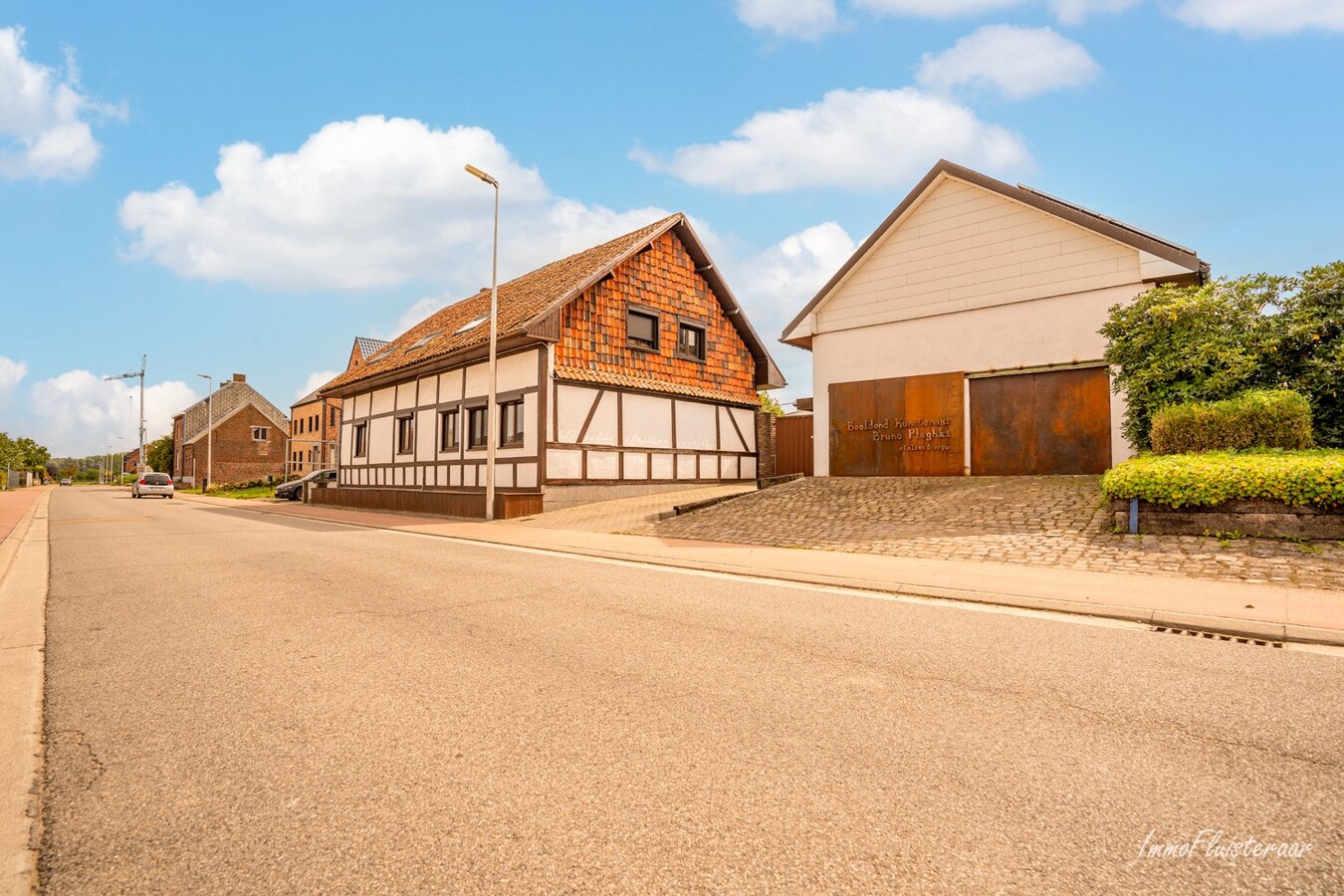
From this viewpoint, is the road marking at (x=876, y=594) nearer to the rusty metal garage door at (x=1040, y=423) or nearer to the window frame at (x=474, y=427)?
the rusty metal garage door at (x=1040, y=423)

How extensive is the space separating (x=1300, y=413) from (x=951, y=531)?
4.91m

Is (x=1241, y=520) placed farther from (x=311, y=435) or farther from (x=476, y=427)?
(x=311, y=435)

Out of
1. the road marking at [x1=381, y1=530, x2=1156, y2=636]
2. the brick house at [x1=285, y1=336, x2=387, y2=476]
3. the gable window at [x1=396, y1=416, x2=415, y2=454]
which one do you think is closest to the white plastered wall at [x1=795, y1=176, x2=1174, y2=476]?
the road marking at [x1=381, y1=530, x2=1156, y2=636]

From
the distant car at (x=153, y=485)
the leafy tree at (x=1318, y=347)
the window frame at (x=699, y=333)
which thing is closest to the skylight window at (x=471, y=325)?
the window frame at (x=699, y=333)

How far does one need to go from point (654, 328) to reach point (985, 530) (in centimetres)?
1394

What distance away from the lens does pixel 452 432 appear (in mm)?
22062

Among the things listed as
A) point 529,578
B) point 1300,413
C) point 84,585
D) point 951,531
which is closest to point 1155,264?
point 1300,413

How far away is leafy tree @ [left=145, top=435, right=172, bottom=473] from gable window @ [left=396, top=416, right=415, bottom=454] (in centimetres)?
7371

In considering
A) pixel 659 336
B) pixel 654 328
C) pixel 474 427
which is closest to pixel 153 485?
pixel 474 427

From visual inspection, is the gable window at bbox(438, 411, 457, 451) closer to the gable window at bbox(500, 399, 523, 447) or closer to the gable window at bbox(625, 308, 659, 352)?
the gable window at bbox(500, 399, 523, 447)

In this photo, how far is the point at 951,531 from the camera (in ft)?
34.7

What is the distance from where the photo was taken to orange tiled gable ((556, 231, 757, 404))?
19.8 meters

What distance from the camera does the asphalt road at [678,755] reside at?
2.27 metres

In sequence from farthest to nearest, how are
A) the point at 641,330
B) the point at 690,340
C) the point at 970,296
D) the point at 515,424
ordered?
the point at 690,340 < the point at 641,330 < the point at 515,424 < the point at 970,296
